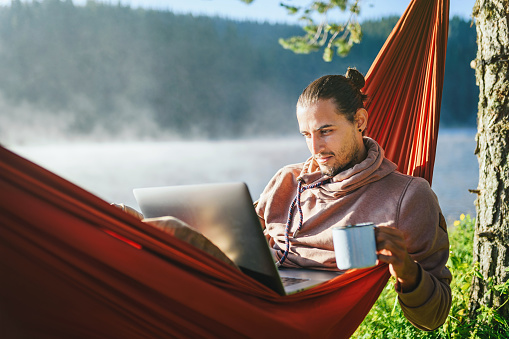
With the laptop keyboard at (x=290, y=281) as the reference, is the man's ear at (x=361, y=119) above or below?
above

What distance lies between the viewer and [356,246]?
111 cm

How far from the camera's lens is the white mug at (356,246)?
1.10 m

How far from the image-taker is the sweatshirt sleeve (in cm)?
132

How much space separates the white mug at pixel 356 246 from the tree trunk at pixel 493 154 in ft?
3.32

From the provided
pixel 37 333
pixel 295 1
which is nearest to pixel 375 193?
pixel 37 333

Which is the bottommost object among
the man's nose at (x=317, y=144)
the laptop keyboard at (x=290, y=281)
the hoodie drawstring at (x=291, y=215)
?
the laptop keyboard at (x=290, y=281)

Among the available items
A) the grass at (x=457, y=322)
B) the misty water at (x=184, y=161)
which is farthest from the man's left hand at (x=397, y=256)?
the misty water at (x=184, y=161)

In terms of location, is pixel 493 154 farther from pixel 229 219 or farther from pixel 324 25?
pixel 324 25

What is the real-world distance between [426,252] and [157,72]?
32.6ft

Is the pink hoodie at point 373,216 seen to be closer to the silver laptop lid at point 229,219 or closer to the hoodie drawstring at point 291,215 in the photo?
the hoodie drawstring at point 291,215

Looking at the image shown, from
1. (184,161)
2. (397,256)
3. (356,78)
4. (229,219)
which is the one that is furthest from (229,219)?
(184,161)

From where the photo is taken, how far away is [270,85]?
1062cm

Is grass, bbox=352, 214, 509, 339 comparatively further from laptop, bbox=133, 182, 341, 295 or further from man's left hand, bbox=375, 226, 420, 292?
laptop, bbox=133, 182, 341, 295

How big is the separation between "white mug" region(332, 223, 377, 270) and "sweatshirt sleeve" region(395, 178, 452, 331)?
0.27 m
